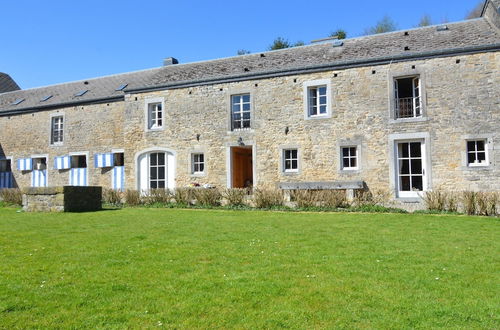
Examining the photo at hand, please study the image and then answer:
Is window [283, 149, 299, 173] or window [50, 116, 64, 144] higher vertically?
window [50, 116, 64, 144]

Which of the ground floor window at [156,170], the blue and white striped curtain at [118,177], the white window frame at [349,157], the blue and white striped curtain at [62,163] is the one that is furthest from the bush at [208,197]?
the blue and white striped curtain at [62,163]

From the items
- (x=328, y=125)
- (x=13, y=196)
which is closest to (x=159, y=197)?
(x=13, y=196)

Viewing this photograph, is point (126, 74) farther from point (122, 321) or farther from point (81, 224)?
point (122, 321)

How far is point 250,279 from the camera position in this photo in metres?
4.28

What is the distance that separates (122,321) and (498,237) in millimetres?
6374

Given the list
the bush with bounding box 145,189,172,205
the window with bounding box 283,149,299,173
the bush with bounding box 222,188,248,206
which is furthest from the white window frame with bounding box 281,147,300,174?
the bush with bounding box 145,189,172,205

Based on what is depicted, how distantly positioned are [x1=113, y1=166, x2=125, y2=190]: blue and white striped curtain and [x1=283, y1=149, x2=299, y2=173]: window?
299 inches

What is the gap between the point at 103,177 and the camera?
1958 cm

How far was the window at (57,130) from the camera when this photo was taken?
2102cm

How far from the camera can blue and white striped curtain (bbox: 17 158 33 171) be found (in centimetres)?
2139

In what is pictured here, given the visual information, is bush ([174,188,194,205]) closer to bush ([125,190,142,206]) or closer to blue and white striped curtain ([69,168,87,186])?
bush ([125,190,142,206])

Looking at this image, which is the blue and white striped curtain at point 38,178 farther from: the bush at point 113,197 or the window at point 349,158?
the window at point 349,158

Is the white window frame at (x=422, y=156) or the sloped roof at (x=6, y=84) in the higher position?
the sloped roof at (x=6, y=84)

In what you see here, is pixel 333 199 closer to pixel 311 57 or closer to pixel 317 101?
pixel 317 101
